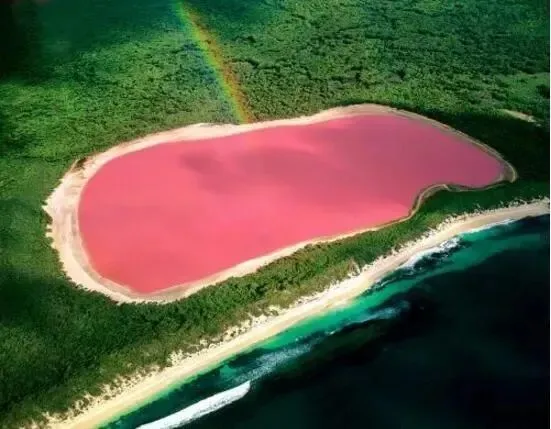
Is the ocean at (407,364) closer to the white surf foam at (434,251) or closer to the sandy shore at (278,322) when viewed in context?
the white surf foam at (434,251)

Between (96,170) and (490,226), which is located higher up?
(96,170)

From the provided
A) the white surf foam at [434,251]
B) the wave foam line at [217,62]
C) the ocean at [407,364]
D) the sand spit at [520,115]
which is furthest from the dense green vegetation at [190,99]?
the ocean at [407,364]

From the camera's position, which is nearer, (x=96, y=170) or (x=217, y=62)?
(x=96, y=170)

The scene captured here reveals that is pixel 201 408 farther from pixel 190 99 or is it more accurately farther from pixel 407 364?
pixel 190 99

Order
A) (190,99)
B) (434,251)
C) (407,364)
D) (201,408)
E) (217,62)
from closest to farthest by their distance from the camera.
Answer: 1. (201,408)
2. (407,364)
3. (434,251)
4. (190,99)
5. (217,62)

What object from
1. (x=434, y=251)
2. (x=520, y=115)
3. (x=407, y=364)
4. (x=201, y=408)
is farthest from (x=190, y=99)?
A: (x=201, y=408)

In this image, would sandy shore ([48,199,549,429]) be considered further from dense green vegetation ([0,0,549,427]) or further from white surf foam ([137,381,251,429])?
white surf foam ([137,381,251,429])
